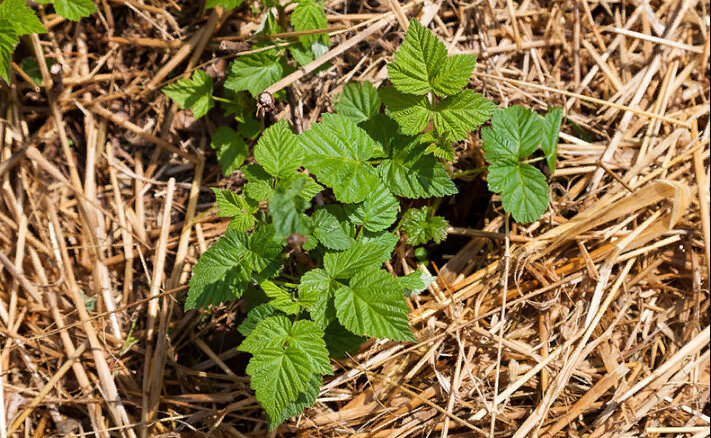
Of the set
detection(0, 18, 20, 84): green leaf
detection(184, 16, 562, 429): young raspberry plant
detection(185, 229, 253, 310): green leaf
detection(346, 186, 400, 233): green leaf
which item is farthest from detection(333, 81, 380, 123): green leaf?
detection(0, 18, 20, 84): green leaf

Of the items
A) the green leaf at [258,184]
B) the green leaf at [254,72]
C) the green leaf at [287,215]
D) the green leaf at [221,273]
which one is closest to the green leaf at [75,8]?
the green leaf at [254,72]

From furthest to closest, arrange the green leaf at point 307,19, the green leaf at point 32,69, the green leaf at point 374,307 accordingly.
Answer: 1. the green leaf at point 32,69
2. the green leaf at point 307,19
3. the green leaf at point 374,307

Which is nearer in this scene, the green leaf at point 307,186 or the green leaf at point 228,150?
the green leaf at point 307,186

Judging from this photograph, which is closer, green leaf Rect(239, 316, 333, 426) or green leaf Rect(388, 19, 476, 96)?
green leaf Rect(239, 316, 333, 426)

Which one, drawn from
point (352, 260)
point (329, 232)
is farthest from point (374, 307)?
point (329, 232)

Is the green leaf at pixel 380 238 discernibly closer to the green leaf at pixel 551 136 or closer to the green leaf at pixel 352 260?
the green leaf at pixel 352 260

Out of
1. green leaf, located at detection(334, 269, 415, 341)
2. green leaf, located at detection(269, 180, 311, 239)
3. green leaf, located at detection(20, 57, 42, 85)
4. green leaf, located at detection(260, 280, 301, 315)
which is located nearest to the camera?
green leaf, located at detection(269, 180, 311, 239)

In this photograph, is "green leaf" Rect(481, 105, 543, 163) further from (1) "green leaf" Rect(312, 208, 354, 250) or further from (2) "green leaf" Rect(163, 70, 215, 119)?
(2) "green leaf" Rect(163, 70, 215, 119)
